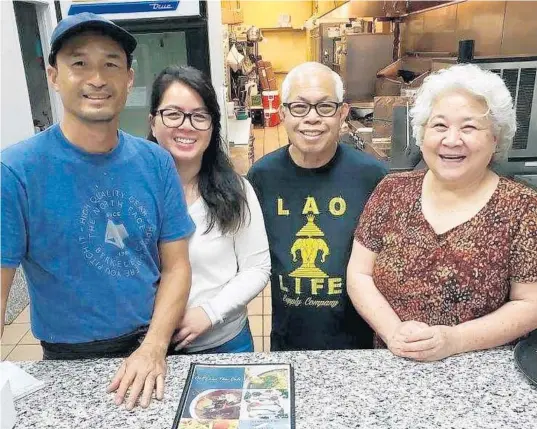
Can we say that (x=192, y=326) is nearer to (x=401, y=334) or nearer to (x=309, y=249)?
(x=309, y=249)

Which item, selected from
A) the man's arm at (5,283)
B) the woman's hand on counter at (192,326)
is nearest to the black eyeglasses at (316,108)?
the woman's hand on counter at (192,326)

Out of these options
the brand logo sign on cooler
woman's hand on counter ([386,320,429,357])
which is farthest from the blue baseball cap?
the brand logo sign on cooler

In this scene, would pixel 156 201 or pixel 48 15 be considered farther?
pixel 48 15

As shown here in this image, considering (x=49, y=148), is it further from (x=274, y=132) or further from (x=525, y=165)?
(x=274, y=132)

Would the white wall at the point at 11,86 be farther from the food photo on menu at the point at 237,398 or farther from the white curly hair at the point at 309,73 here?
the food photo on menu at the point at 237,398

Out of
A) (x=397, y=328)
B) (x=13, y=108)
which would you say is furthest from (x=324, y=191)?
(x=13, y=108)

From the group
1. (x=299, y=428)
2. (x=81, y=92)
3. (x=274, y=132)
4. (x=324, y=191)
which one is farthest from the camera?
(x=274, y=132)

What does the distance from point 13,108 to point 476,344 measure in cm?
302

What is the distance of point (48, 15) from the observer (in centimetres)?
336

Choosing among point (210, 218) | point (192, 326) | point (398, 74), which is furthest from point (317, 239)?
point (398, 74)

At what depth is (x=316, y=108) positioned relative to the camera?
161 centimetres

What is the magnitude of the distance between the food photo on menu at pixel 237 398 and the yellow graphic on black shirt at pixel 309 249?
22.9 inches

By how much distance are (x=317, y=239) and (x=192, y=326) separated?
529 millimetres

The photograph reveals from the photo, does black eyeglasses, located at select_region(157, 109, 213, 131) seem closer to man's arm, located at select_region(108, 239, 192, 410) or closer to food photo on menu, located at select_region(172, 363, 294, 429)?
man's arm, located at select_region(108, 239, 192, 410)
